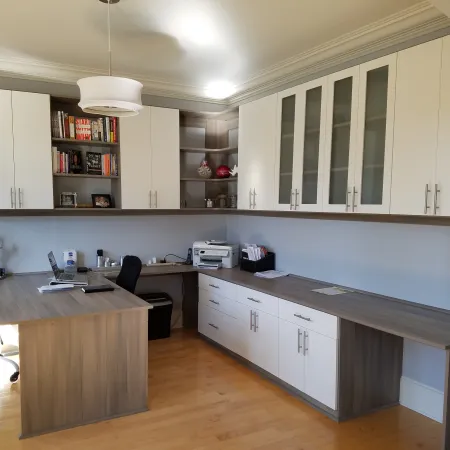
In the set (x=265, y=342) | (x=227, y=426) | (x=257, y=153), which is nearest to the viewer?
(x=227, y=426)

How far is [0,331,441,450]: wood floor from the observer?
2.59m

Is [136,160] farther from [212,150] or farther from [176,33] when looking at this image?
[176,33]

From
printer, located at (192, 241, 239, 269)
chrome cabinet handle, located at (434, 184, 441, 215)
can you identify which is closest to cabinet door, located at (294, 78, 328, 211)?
chrome cabinet handle, located at (434, 184, 441, 215)

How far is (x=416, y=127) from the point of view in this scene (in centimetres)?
257

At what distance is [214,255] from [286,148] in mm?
1500

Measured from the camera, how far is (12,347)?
159 inches

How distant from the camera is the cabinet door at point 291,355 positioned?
3.10 meters

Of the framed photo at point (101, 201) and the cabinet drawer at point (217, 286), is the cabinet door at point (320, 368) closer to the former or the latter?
the cabinet drawer at point (217, 286)

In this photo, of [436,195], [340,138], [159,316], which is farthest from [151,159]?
[436,195]

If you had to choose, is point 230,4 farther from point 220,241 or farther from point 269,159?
point 220,241

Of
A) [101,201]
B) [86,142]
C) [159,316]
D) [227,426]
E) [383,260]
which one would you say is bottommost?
[227,426]

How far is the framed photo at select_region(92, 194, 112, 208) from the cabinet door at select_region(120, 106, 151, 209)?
213 mm

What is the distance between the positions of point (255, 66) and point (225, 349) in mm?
2679

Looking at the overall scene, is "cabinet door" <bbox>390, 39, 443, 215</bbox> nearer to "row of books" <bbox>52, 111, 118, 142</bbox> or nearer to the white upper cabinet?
the white upper cabinet
